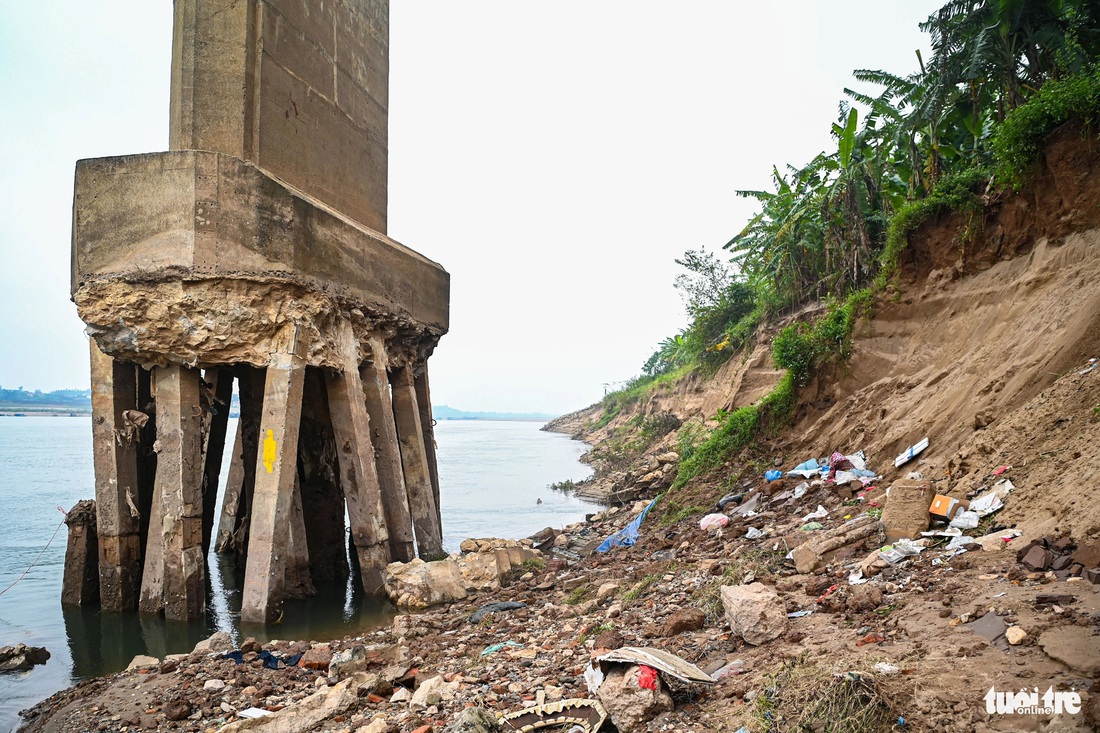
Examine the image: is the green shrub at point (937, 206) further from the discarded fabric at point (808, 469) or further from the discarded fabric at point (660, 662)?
the discarded fabric at point (660, 662)

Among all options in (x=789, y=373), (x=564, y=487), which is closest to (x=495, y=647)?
(x=789, y=373)

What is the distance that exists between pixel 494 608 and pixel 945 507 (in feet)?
15.5

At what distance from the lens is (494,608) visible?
796 cm

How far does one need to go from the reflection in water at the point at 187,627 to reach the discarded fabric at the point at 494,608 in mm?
1443

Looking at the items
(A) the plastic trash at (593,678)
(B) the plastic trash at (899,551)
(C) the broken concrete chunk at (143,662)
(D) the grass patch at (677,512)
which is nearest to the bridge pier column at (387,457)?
(C) the broken concrete chunk at (143,662)

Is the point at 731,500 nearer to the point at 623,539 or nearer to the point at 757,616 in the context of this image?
the point at 623,539

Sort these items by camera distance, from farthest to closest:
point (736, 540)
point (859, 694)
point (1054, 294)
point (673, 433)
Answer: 1. point (673, 433)
2. point (736, 540)
3. point (1054, 294)
4. point (859, 694)

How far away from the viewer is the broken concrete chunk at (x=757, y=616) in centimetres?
448

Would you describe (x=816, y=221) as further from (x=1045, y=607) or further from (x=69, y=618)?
(x=69, y=618)

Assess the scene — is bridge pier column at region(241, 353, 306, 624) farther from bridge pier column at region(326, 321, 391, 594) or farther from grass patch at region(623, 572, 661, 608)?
grass patch at region(623, 572, 661, 608)

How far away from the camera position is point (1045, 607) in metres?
3.59

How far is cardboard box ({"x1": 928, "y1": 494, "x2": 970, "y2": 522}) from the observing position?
18.1ft

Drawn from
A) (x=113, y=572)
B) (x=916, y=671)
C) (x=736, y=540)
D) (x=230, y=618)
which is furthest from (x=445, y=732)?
(x=113, y=572)

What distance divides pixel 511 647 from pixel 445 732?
2.17m
